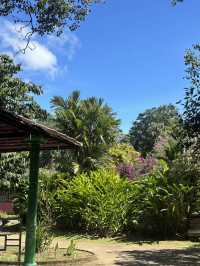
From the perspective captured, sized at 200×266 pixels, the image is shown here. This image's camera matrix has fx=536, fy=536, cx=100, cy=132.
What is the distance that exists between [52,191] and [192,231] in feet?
23.7

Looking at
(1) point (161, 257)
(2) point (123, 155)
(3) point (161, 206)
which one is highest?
(2) point (123, 155)

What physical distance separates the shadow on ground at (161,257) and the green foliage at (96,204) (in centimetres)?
395

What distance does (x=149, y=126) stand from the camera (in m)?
77.6

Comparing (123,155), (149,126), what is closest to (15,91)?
(123,155)

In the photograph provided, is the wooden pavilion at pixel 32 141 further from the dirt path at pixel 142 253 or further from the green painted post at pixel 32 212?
the dirt path at pixel 142 253

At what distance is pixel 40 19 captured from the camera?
39.0ft

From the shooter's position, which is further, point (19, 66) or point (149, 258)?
point (19, 66)

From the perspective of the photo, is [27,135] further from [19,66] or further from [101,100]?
[101,100]

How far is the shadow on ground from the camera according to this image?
43.0 feet

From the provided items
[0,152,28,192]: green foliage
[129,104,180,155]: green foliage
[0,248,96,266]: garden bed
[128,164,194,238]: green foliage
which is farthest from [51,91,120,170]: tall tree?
[129,104,180,155]: green foliage

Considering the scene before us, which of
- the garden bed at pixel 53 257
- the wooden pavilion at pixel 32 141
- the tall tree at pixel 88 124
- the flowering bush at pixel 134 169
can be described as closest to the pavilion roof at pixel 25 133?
the wooden pavilion at pixel 32 141

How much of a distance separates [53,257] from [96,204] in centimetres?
708

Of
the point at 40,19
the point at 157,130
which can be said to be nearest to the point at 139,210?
the point at 40,19

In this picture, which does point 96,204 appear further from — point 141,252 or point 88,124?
point 88,124
